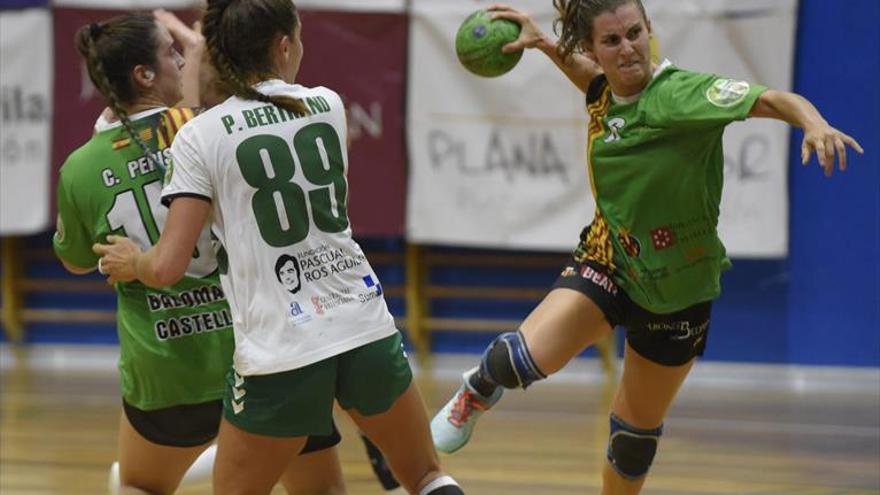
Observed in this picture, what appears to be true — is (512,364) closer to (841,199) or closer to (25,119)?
(841,199)

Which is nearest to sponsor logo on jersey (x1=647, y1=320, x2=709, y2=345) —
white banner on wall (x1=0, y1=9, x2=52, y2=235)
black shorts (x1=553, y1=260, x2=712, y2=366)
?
black shorts (x1=553, y1=260, x2=712, y2=366)

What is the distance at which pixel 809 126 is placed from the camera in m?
3.16

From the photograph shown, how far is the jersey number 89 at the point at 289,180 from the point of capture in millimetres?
2859

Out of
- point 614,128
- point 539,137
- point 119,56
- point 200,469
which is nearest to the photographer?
point 119,56

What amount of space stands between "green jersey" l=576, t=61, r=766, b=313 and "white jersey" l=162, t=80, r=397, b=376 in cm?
102

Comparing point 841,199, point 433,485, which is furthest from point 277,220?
point 841,199

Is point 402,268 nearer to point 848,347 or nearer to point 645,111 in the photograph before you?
point 848,347

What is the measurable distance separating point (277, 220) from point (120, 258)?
38 cm

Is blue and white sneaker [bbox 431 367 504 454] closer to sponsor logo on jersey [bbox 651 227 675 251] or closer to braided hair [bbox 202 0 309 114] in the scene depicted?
sponsor logo on jersey [bbox 651 227 675 251]

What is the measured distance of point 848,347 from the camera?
7594 millimetres

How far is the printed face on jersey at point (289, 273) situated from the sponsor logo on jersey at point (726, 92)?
120 cm

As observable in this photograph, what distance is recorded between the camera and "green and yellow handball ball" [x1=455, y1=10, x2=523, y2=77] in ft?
13.0

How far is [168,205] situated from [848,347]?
216 inches

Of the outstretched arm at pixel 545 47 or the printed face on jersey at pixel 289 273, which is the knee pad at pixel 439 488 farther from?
the outstretched arm at pixel 545 47
